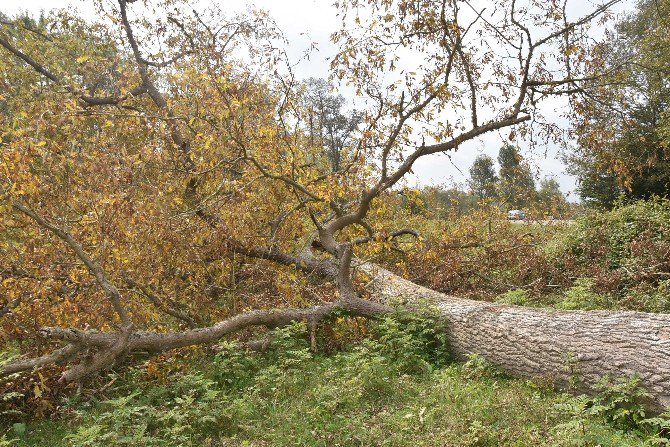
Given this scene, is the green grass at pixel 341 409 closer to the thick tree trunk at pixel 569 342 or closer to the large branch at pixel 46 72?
the thick tree trunk at pixel 569 342

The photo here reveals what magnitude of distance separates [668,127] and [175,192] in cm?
1433

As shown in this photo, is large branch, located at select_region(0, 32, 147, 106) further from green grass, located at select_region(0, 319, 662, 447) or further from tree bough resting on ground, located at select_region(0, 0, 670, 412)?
green grass, located at select_region(0, 319, 662, 447)

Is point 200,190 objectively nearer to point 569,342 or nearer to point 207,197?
point 207,197

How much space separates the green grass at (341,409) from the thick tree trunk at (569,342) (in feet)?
0.74

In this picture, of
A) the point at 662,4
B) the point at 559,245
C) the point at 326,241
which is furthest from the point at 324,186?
the point at 662,4

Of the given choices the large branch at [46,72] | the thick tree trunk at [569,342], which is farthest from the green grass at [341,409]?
the large branch at [46,72]

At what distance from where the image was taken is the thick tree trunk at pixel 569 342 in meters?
4.36

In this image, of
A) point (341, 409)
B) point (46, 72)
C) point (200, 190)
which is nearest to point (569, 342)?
point (341, 409)

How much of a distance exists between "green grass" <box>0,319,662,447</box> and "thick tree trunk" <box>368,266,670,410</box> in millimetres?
225

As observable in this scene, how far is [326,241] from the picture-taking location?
27.6ft

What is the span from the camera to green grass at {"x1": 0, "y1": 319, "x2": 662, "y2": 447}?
403cm

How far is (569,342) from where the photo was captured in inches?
196

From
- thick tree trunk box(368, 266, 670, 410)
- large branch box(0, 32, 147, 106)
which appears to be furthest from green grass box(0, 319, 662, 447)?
large branch box(0, 32, 147, 106)

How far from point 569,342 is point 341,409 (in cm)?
232
